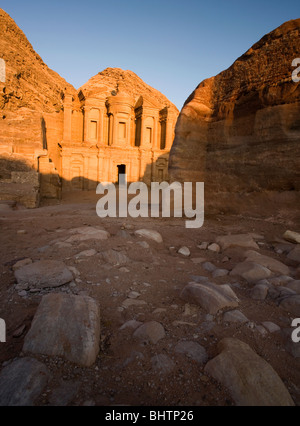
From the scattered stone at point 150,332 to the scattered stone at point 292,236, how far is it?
10.8ft

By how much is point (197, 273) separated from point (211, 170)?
4.01m

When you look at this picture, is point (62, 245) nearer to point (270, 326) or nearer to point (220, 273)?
point (220, 273)

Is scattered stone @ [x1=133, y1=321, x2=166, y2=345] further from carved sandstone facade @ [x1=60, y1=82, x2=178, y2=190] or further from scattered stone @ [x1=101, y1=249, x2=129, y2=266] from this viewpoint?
carved sandstone facade @ [x1=60, y1=82, x2=178, y2=190]

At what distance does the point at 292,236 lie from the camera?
13.5 feet

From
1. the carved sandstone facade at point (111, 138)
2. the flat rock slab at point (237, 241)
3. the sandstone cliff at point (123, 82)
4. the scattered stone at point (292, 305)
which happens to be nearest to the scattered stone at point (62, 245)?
the flat rock slab at point (237, 241)

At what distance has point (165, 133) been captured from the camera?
91.9ft

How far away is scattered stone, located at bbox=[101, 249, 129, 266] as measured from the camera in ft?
10.4

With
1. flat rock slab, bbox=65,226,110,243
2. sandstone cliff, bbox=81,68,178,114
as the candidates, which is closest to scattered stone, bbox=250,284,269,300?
flat rock slab, bbox=65,226,110,243

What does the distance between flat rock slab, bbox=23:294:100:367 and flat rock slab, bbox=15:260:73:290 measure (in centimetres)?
58

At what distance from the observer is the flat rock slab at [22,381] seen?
1252 millimetres

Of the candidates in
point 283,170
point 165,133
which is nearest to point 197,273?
point 283,170

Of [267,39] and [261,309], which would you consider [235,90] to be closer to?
[267,39]

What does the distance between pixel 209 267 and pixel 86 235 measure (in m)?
2.07
